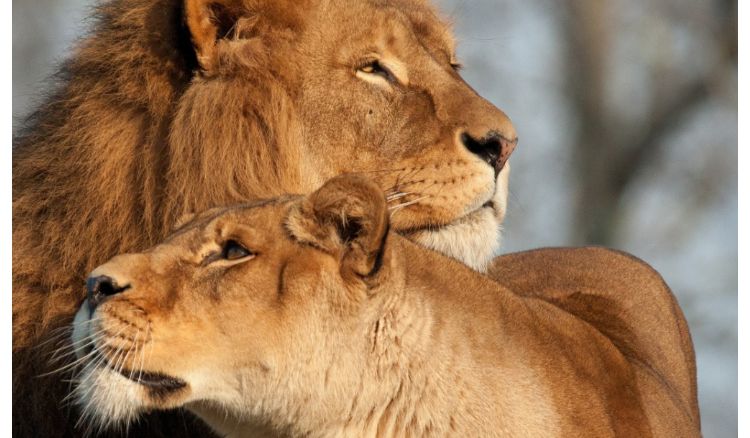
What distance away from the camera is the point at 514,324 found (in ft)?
15.6

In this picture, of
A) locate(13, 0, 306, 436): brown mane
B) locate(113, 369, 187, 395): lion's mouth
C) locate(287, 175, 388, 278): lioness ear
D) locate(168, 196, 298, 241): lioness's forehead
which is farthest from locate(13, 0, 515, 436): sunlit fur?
locate(113, 369, 187, 395): lion's mouth

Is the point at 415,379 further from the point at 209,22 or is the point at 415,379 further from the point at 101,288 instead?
the point at 209,22

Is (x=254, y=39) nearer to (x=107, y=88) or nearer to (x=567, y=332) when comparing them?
(x=107, y=88)

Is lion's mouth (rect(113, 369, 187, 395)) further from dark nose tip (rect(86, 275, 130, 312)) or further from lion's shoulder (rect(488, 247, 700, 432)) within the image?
lion's shoulder (rect(488, 247, 700, 432))

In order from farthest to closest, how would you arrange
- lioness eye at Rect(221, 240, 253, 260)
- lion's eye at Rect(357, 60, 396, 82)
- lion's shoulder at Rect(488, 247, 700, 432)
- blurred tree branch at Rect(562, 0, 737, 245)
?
blurred tree branch at Rect(562, 0, 737, 245)
lion's shoulder at Rect(488, 247, 700, 432)
lion's eye at Rect(357, 60, 396, 82)
lioness eye at Rect(221, 240, 253, 260)

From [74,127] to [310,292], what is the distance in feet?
4.56

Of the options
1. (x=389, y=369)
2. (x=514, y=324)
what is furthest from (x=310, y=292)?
(x=514, y=324)

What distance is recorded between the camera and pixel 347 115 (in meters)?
5.26

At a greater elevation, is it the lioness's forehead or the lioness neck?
the lioness's forehead

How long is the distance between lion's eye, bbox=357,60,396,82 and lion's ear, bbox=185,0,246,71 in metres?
0.47

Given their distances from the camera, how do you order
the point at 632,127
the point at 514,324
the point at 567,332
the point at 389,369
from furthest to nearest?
1. the point at 632,127
2. the point at 567,332
3. the point at 514,324
4. the point at 389,369

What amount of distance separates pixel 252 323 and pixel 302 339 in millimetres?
151

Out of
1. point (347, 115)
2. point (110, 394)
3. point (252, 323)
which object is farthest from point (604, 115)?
point (110, 394)

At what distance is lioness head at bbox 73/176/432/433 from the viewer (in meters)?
4.30
